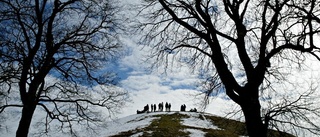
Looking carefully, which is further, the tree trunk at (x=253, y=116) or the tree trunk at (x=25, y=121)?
the tree trunk at (x=25, y=121)

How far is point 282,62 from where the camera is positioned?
350 inches

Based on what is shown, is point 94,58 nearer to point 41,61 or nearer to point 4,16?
point 41,61

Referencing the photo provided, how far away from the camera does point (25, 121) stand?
406 inches

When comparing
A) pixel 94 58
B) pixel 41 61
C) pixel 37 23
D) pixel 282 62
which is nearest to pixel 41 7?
pixel 37 23

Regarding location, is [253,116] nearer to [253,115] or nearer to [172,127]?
[253,115]

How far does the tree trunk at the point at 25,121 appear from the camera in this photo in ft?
33.3

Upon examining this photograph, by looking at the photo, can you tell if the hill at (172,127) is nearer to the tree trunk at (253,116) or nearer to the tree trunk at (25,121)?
the tree trunk at (25,121)

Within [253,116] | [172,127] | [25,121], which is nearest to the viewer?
[253,116]

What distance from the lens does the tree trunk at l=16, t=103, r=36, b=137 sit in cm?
1014

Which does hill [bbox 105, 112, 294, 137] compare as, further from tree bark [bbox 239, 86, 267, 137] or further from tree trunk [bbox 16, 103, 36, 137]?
tree bark [bbox 239, 86, 267, 137]

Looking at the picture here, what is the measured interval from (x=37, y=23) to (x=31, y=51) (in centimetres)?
147

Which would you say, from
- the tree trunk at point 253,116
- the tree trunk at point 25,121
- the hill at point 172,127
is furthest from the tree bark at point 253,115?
the hill at point 172,127

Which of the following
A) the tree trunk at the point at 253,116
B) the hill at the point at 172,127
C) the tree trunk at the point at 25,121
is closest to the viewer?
Answer: the tree trunk at the point at 253,116

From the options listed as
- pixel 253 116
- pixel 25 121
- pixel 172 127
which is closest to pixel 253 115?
pixel 253 116
